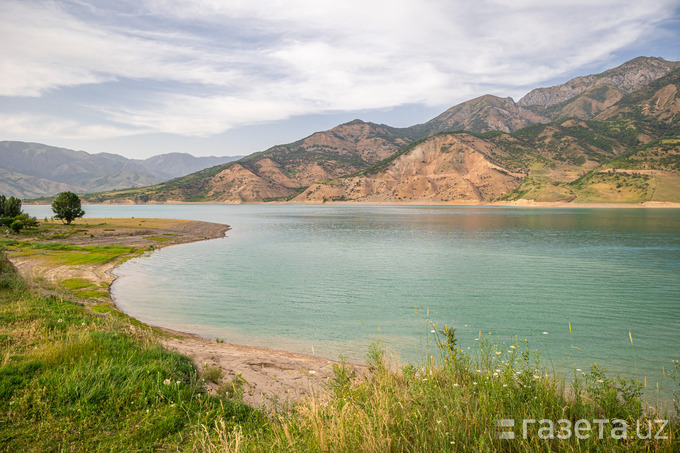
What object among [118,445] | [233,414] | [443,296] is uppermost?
[118,445]

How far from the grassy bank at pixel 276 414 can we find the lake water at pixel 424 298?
98.9 inches

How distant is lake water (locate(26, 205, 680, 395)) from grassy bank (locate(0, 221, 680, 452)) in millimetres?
2512

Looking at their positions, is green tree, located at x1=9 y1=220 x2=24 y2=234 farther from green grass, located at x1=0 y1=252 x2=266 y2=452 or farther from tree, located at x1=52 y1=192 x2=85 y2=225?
green grass, located at x1=0 y1=252 x2=266 y2=452

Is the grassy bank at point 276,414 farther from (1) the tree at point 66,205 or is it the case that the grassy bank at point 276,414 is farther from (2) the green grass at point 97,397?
(1) the tree at point 66,205

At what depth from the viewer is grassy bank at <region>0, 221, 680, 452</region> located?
4383 mm

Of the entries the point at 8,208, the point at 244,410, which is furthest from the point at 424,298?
the point at 8,208

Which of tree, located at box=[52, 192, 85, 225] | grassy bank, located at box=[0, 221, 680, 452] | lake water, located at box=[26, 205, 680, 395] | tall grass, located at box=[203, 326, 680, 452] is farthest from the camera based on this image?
tree, located at box=[52, 192, 85, 225]

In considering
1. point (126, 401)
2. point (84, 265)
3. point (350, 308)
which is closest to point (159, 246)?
point (84, 265)

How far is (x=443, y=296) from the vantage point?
2258 cm

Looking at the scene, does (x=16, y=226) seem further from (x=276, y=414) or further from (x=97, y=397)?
(x=276, y=414)

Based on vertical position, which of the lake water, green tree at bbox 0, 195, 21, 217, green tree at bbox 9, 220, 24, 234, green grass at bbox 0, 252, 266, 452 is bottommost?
the lake water

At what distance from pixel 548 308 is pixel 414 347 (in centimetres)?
1028

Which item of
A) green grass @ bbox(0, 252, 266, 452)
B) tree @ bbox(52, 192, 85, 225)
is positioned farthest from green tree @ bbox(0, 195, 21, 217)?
green grass @ bbox(0, 252, 266, 452)

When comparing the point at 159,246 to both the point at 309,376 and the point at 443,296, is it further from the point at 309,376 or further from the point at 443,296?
the point at 309,376
